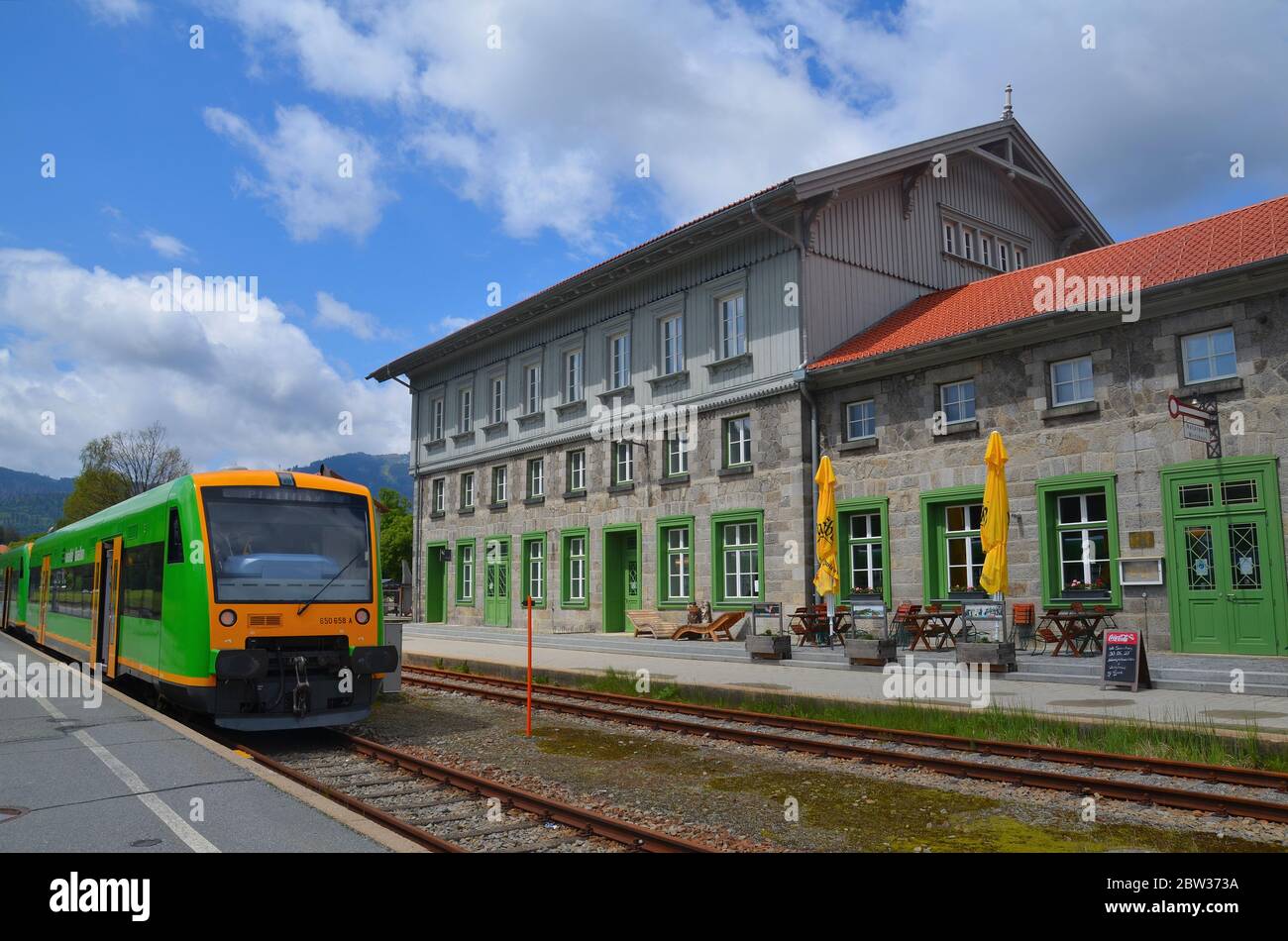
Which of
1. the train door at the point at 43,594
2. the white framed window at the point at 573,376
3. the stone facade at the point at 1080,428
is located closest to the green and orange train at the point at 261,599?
the train door at the point at 43,594

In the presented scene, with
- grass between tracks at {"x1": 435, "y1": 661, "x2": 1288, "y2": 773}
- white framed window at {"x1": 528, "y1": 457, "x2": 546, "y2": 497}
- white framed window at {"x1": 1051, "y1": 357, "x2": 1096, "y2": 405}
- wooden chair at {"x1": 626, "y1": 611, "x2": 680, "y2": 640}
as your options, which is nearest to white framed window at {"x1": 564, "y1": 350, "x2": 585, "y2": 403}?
white framed window at {"x1": 528, "y1": 457, "x2": 546, "y2": 497}

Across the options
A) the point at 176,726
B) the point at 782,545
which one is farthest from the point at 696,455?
the point at 176,726

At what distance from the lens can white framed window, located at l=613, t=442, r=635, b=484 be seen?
25.1 metres

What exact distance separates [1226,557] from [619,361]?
603 inches

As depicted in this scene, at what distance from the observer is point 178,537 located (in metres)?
10.4

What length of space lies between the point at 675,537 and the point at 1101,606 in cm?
1029

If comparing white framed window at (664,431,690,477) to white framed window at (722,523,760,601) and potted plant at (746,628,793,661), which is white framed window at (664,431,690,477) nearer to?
white framed window at (722,523,760,601)

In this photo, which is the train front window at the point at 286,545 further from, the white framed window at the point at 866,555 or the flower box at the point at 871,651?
the white framed window at the point at 866,555

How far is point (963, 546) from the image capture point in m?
18.2

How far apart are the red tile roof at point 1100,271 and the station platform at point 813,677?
6.22 meters

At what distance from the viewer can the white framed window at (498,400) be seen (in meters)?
30.7

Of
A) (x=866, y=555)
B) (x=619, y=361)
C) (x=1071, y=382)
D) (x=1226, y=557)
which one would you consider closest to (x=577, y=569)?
(x=619, y=361)

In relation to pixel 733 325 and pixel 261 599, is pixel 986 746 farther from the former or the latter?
pixel 733 325

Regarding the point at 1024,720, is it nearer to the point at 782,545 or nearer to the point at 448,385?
the point at 782,545
